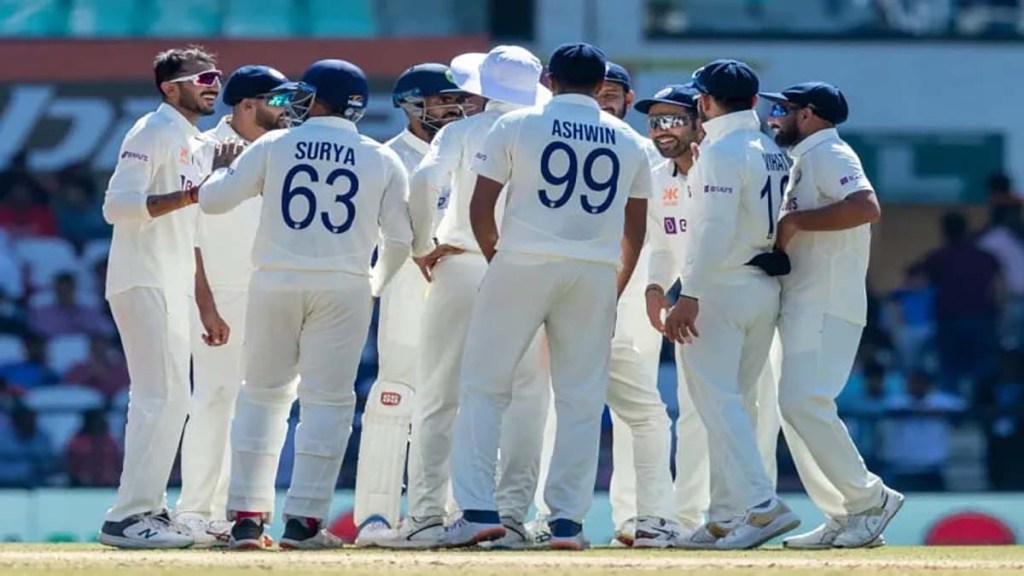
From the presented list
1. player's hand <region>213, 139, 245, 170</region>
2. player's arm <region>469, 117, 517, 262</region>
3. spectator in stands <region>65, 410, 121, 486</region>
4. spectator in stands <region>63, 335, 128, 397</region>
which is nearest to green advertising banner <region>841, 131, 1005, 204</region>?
spectator in stands <region>63, 335, 128, 397</region>

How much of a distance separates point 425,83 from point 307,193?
1.14 meters

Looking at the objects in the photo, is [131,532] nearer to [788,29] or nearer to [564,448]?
[564,448]

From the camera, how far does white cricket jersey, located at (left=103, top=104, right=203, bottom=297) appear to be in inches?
387

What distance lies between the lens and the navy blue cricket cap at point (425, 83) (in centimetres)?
1042

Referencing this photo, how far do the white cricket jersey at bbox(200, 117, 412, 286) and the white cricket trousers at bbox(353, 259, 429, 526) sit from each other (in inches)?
31.6

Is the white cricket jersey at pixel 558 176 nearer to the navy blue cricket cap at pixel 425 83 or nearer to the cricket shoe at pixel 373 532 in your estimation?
the navy blue cricket cap at pixel 425 83

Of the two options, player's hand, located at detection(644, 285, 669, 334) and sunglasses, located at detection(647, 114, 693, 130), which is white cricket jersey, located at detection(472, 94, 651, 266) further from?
sunglasses, located at detection(647, 114, 693, 130)

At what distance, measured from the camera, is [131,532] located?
9758mm

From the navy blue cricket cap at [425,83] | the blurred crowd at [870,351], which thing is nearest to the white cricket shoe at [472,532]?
the navy blue cricket cap at [425,83]

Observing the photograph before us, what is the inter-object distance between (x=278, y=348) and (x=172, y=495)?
5.77m

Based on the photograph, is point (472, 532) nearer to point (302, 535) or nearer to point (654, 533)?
point (302, 535)

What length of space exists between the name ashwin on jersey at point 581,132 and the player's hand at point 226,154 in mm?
1461

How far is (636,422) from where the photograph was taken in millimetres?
10656

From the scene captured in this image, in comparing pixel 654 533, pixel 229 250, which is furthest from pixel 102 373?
pixel 654 533
